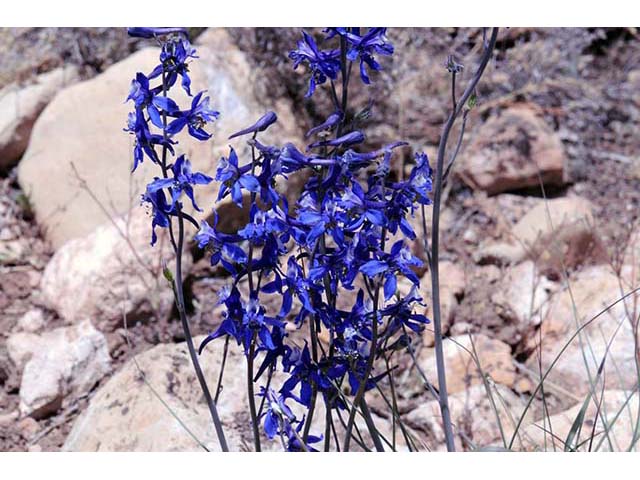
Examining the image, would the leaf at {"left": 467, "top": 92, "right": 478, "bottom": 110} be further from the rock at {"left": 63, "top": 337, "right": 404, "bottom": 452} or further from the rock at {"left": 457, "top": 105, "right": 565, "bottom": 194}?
→ the rock at {"left": 457, "top": 105, "right": 565, "bottom": 194}

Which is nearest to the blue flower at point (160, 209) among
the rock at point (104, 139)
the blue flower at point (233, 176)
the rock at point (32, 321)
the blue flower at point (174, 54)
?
the blue flower at point (233, 176)

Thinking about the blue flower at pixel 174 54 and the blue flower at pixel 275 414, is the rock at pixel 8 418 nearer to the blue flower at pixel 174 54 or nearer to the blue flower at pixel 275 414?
the blue flower at pixel 275 414

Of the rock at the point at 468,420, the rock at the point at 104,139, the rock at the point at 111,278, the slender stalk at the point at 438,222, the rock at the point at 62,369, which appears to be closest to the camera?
the slender stalk at the point at 438,222

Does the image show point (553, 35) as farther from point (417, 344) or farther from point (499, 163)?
point (417, 344)

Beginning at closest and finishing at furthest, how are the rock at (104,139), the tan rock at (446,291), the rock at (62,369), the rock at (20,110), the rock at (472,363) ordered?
the rock at (62,369) < the rock at (472,363) < the tan rock at (446,291) < the rock at (104,139) < the rock at (20,110)
